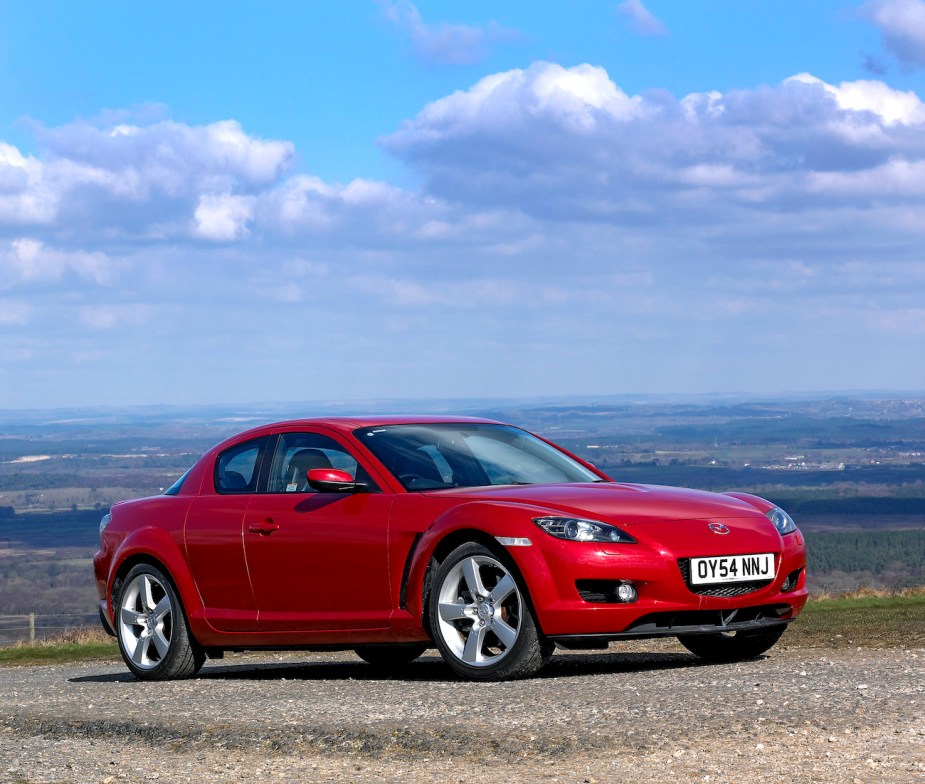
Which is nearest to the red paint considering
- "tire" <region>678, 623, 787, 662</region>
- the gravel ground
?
the gravel ground

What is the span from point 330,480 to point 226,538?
1.16m

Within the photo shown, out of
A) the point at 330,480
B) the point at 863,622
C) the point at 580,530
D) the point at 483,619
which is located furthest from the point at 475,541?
the point at 863,622

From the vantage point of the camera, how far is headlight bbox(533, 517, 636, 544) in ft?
26.9

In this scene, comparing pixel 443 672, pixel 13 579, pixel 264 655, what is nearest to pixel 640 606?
pixel 443 672

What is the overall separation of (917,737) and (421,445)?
13.6 ft

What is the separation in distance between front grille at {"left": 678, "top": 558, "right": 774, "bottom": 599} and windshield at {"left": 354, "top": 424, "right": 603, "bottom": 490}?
52.2 inches

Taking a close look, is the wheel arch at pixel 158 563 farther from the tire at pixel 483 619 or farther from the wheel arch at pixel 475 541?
the tire at pixel 483 619

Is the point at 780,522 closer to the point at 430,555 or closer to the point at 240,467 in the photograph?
the point at 430,555

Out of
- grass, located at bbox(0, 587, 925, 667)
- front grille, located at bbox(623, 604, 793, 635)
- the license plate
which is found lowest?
grass, located at bbox(0, 587, 925, 667)

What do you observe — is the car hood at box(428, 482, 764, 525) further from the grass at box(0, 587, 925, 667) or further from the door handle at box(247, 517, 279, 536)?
the grass at box(0, 587, 925, 667)

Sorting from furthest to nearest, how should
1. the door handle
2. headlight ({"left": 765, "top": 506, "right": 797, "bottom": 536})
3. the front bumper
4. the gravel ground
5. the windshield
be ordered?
the door handle, the windshield, headlight ({"left": 765, "top": 506, "right": 797, "bottom": 536}), the front bumper, the gravel ground

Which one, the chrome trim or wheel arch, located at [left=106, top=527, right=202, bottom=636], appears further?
wheel arch, located at [left=106, top=527, right=202, bottom=636]

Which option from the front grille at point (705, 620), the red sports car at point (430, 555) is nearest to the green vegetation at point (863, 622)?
the front grille at point (705, 620)

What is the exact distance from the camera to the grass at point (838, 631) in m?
14.7
